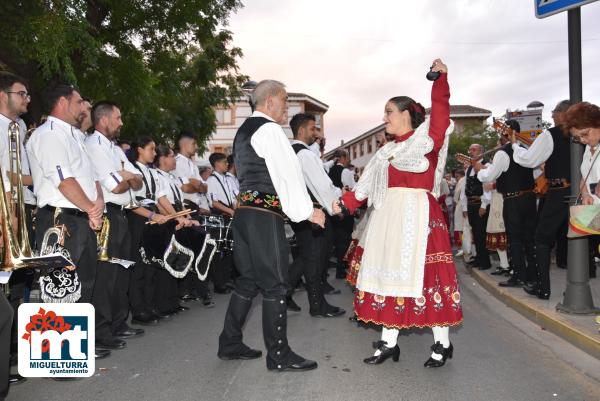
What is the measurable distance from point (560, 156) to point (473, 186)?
12.9 feet

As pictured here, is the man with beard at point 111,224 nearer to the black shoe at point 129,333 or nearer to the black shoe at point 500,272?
the black shoe at point 129,333

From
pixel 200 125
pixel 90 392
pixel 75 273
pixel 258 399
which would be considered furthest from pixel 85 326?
pixel 200 125

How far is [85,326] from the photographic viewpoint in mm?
3848

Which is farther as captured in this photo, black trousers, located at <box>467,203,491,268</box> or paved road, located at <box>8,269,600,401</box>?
black trousers, located at <box>467,203,491,268</box>

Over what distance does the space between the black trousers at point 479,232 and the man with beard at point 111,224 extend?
6.55m

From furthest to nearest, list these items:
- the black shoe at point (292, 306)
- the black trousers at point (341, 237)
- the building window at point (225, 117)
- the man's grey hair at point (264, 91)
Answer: the building window at point (225, 117) < the black trousers at point (341, 237) < the black shoe at point (292, 306) < the man's grey hair at point (264, 91)

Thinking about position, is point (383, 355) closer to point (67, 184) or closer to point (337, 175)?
point (67, 184)

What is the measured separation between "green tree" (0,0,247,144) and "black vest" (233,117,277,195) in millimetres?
6905

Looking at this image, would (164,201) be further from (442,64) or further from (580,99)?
(580,99)

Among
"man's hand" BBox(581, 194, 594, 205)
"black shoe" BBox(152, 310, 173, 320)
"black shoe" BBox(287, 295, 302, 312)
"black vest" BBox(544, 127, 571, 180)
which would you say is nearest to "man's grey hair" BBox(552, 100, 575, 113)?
"black vest" BBox(544, 127, 571, 180)

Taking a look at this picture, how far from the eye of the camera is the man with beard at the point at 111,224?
5.13 m

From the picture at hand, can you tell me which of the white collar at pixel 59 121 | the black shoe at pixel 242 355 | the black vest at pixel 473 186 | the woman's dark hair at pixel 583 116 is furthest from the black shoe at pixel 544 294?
the white collar at pixel 59 121

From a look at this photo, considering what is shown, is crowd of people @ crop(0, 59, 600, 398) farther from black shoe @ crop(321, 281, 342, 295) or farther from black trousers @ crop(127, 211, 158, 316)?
black shoe @ crop(321, 281, 342, 295)

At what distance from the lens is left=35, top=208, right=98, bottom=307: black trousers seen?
4500 millimetres
